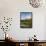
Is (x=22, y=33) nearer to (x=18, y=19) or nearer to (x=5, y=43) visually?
(x=18, y=19)

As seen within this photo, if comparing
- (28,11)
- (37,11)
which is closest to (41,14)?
(37,11)

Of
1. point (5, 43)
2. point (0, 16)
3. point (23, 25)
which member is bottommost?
point (5, 43)

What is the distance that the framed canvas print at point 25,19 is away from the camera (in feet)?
17.9

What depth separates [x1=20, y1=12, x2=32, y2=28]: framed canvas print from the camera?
17.9ft

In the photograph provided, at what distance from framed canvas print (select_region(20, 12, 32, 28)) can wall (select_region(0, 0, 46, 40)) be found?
119 mm

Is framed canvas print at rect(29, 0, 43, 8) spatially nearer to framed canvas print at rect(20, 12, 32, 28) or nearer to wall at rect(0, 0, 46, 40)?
wall at rect(0, 0, 46, 40)

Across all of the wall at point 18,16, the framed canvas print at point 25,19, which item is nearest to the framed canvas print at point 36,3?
the wall at point 18,16

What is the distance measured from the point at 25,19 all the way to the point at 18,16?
30cm

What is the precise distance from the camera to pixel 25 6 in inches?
215

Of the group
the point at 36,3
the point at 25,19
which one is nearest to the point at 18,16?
the point at 25,19

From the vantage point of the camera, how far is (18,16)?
5.44 metres

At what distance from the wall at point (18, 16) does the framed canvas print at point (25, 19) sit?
0.39 feet

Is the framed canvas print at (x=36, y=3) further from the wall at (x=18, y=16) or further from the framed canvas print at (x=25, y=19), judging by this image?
the framed canvas print at (x=25, y=19)

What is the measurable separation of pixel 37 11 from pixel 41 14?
200 millimetres
